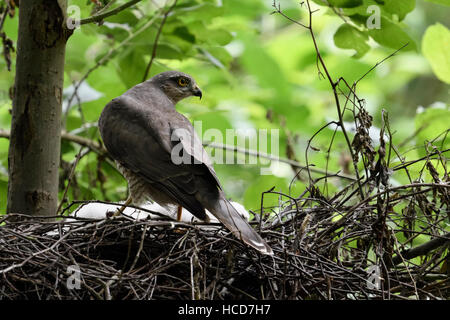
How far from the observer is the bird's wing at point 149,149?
347 cm

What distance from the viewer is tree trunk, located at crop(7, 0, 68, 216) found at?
3.53 metres

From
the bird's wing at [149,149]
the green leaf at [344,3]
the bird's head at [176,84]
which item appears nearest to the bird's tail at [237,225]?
the bird's wing at [149,149]

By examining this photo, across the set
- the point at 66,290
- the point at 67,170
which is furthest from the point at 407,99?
the point at 66,290

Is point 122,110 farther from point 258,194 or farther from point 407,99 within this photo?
point 407,99

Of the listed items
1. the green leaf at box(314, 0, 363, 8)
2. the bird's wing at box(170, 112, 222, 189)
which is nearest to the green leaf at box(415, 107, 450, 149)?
the green leaf at box(314, 0, 363, 8)

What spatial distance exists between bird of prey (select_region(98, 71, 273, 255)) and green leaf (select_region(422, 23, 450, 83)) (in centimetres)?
164

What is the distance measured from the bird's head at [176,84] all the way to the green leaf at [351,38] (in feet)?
4.42

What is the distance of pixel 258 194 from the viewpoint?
431 cm

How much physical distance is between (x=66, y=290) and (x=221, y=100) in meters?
4.16

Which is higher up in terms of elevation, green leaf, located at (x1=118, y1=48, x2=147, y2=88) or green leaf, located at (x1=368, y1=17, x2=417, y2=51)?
green leaf, located at (x1=118, y1=48, x2=147, y2=88)

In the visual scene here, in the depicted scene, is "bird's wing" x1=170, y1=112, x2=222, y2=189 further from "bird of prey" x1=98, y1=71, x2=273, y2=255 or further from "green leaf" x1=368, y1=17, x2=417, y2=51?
"green leaf" x1=368, y1=17, x2=417, y2=51

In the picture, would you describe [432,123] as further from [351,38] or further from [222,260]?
[222,260]
